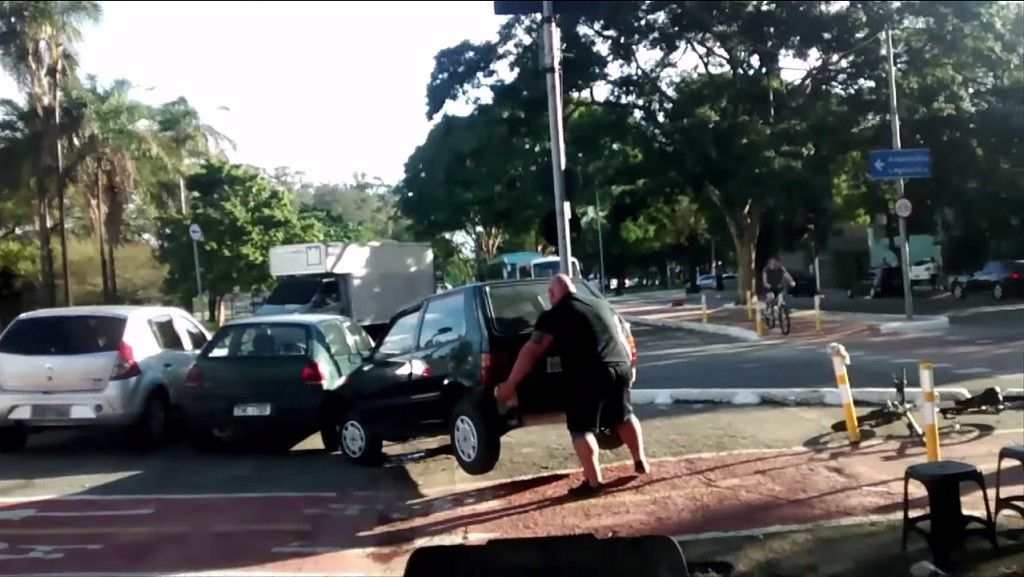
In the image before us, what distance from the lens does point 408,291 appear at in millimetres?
32250

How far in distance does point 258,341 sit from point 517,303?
3.70 metres

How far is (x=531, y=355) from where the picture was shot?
8695 millimetres

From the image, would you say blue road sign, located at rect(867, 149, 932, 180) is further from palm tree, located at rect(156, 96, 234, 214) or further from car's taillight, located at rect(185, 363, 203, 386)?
palm tree, located at rect(156, 96, 234, 214)

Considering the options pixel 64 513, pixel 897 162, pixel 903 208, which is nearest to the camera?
pixel 64 513

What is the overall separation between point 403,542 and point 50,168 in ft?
118

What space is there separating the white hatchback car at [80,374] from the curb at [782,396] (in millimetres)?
5865

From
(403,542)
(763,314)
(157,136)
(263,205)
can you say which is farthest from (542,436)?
(263,205)

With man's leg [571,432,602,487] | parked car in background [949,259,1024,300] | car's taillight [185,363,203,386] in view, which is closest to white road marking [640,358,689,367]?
car's taillight [185,363,203,386]

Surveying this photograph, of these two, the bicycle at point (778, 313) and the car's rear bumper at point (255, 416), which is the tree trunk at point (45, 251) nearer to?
the bicycle at point (778, 313)

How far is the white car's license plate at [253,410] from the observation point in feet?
38.9

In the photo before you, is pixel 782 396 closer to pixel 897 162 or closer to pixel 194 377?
pixel 194 377

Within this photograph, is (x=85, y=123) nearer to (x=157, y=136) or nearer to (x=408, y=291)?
(x=157, y=136)

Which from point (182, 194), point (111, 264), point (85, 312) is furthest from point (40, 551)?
point (182, 194)

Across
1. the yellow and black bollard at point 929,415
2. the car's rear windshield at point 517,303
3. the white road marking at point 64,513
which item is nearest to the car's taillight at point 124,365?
the white road marking at point 64,513
